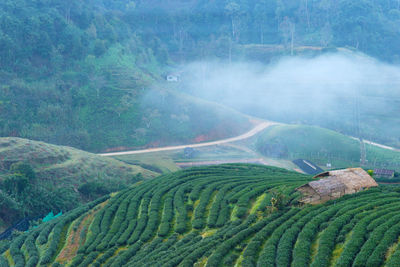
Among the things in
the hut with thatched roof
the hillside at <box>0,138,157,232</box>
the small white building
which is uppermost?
the small white building

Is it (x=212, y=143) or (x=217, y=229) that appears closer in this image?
(x=217, y=229)

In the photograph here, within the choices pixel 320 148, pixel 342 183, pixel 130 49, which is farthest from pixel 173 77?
pixel 342 183

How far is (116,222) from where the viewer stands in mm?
36250

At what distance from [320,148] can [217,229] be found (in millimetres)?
51642

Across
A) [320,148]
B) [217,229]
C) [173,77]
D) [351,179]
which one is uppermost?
[173,77]

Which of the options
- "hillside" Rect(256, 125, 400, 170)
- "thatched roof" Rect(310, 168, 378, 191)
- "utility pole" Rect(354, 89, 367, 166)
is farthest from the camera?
"utility pole" Rect(354, 89, 367, 166)

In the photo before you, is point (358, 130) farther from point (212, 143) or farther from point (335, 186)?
point (335, 186)

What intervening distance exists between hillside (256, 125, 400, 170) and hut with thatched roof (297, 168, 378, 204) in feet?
135

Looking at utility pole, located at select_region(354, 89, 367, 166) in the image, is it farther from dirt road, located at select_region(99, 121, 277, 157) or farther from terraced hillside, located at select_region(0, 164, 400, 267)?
terraced hillside, located at select_region(0, 164, 400, 267)

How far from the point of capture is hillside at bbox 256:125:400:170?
71.5m

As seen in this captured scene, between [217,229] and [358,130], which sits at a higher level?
[358,130]

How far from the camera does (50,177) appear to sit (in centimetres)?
5766

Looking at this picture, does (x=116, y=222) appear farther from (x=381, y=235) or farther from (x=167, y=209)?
(x=381, y=235)

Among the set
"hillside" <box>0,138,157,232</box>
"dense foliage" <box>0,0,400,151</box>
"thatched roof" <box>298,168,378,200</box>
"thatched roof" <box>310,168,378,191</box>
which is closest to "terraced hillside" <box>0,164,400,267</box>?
"thatched roof" <box>298,168,378,200</box>
